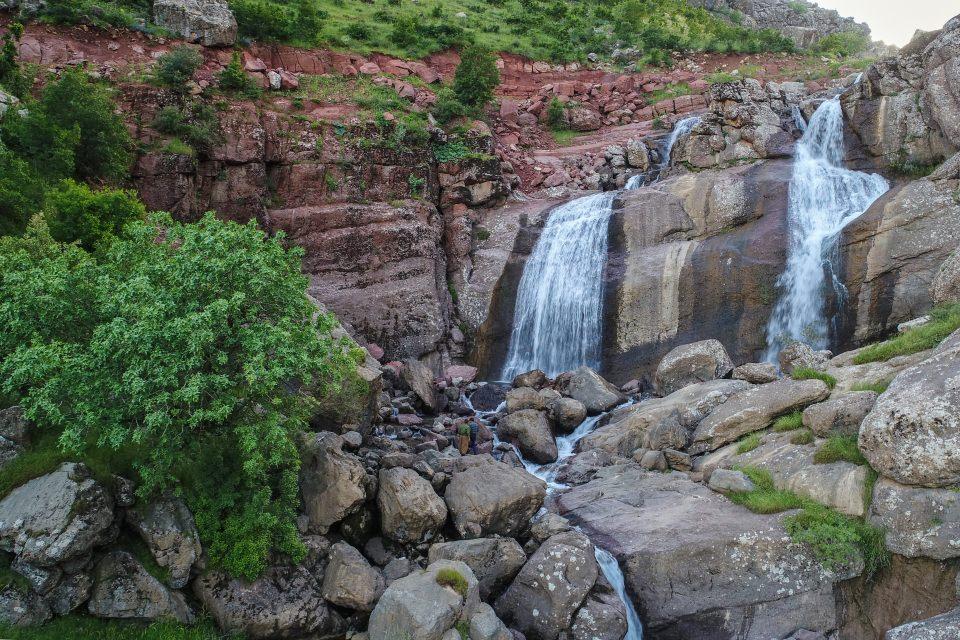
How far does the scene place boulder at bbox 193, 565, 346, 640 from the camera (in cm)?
1039

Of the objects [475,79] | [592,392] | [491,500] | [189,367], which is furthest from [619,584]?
[475,79]

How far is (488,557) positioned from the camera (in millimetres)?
12086

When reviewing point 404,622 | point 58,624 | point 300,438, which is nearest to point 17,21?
point 300,438

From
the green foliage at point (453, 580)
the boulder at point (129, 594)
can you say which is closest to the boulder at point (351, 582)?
the green foliage at point (453, 580)

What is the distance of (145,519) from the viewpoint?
10.6 m

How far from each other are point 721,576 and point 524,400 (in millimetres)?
11039

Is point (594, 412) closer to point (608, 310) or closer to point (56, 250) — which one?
point (608, 310)

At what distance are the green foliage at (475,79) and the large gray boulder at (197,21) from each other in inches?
510

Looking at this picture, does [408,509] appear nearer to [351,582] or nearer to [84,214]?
[351,582]

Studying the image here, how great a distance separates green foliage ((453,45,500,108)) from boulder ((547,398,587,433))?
21.4 m

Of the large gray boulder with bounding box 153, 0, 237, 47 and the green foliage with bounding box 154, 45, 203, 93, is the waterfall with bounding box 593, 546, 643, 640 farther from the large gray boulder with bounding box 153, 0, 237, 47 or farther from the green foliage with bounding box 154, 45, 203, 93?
the large gray boulder with bounding box 153, 0, 237, 47

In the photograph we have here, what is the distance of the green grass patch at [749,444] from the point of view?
14953 millimetres

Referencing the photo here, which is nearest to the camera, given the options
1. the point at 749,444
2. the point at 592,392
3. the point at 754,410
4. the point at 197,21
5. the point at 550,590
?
the point at 550,590

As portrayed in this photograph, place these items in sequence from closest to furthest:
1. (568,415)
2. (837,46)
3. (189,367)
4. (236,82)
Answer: (189,367) → (568,415) → (236,82) → (837,46)
